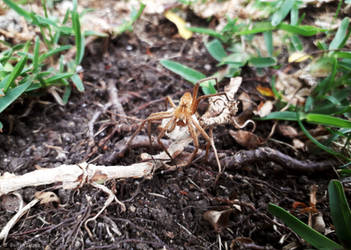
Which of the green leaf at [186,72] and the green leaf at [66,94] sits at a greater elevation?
the green leaf at [186,72]

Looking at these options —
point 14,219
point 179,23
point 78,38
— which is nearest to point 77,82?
point 78,38

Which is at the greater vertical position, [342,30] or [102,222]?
[342,30]

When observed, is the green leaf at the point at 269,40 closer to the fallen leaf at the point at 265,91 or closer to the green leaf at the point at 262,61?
the green leaf at the point at 262,61

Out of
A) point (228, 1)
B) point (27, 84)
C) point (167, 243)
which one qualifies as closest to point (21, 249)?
point (167, 243)

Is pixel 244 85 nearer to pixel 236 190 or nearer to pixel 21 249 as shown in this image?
pixel 236 190

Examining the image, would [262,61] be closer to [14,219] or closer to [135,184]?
[135,184]

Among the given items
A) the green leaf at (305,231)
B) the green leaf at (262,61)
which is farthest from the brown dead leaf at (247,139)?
the green leaf at (262,61)
